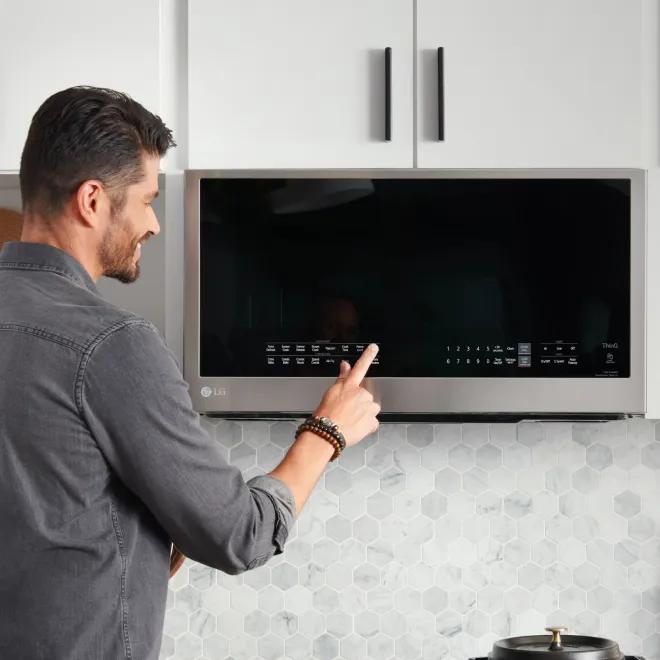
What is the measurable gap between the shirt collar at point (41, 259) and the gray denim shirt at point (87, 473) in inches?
0.5

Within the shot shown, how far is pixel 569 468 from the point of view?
2104 mm

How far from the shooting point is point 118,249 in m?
1.11

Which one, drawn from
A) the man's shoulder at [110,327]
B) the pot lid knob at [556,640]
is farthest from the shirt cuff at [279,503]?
the pot lid knob at [556,640]

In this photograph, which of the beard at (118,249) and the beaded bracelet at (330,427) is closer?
the beard at (118,249)

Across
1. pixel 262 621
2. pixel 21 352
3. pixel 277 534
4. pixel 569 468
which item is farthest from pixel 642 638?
pixel 21 352

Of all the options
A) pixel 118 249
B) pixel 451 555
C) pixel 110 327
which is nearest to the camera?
pixel 110 327

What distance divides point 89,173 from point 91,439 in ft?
0.93

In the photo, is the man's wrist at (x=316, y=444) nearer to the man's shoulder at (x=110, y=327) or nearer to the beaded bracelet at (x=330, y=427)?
the beaded bracelet at (x=330, y=427)

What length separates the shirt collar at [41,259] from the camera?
1.06 meters

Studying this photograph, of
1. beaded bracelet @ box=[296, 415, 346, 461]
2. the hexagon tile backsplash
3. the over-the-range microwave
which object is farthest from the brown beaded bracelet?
the hexagon tile backsplash

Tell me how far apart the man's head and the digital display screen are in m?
0.64

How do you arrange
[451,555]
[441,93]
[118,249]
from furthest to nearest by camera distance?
[451,555] < [441,93] < [118,249]

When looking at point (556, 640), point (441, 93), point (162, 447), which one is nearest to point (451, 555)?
point (556, 640)

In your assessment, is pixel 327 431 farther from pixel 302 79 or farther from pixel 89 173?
pixel 302 79
